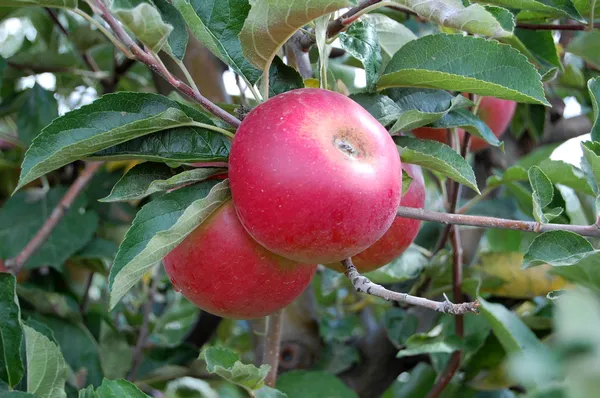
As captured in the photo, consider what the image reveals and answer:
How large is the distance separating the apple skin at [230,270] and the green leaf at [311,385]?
37 cm

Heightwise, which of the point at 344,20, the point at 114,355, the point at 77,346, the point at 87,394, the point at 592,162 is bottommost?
the point at 114,355

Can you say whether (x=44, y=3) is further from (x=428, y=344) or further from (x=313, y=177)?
(x=428, y=344)

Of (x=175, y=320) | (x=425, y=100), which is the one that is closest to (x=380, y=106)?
(x=425, y=100)

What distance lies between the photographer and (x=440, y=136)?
1.09 m

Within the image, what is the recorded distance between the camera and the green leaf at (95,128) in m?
0.66

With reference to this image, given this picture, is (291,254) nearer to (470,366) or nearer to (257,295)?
(257,295)

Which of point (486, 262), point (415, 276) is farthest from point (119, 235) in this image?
point (486, 262)

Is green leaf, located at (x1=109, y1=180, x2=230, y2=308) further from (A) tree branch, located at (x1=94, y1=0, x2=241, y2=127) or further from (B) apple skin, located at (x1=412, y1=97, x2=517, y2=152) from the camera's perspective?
(B) apple skin, located at (x1=412, y1=97, x2=517, y2=152)

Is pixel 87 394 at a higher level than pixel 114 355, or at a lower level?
higher

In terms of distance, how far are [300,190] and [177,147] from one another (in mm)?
201

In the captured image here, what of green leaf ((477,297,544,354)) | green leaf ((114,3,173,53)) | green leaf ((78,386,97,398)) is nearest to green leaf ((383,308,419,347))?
green leaf ((477,297,544,354))

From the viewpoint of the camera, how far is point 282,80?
0.77 meters

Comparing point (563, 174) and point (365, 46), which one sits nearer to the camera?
point (365, 46)

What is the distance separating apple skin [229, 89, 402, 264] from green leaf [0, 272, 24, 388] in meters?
0.37
